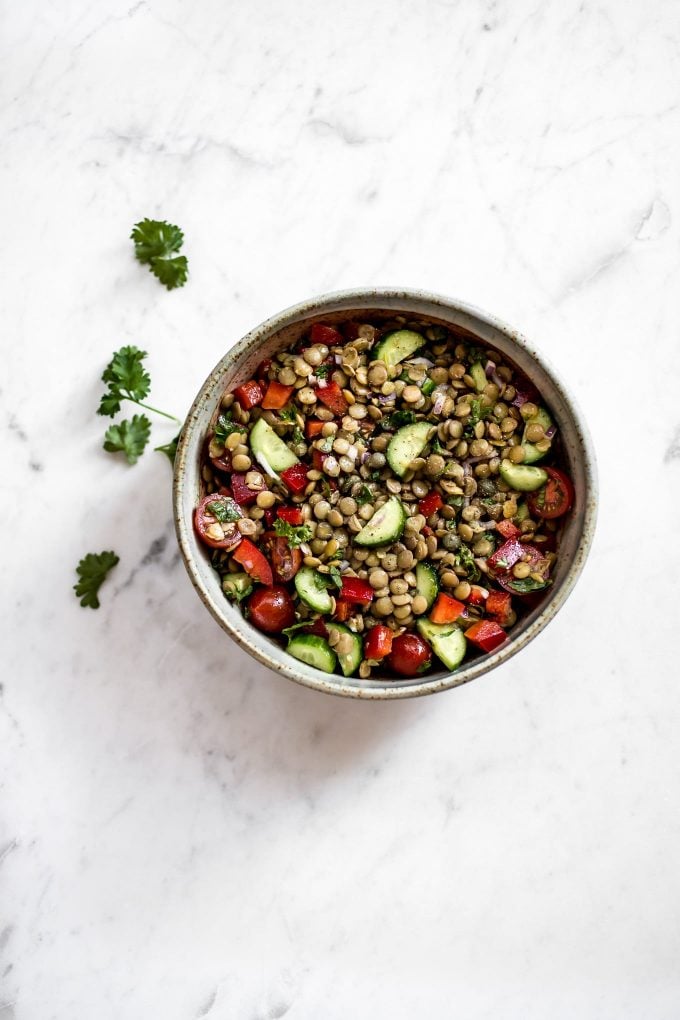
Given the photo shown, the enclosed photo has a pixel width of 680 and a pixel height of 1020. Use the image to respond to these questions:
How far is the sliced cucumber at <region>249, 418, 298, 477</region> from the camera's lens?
8.63ft

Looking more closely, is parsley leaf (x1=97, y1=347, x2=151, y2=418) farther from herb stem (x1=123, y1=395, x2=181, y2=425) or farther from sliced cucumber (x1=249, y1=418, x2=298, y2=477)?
sliced cucumber (x1=249, y1=418, x2=298, y2=477)

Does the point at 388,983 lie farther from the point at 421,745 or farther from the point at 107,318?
the point at 107,318

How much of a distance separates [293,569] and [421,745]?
0.82 meters

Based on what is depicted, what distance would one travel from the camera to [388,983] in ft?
9.95

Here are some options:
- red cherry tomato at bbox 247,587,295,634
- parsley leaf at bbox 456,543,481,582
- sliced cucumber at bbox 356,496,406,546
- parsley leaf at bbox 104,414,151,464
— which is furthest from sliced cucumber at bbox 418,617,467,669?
parsley leaf at bbox 104,414,151,464

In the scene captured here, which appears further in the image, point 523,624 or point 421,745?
point 421,745

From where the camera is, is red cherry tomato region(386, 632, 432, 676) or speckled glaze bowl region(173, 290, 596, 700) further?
red cherry tomato region(386, 632, 432, 676)

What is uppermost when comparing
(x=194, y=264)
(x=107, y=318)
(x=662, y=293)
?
(x=662, y=293)

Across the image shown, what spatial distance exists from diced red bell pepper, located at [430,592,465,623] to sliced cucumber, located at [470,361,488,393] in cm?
59

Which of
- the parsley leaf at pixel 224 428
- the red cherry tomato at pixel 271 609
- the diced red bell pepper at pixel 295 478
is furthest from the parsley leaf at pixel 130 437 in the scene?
the red cherry tomato at pixel 271 609

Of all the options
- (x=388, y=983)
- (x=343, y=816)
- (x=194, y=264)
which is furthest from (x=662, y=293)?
Result: (x=388, y=983)

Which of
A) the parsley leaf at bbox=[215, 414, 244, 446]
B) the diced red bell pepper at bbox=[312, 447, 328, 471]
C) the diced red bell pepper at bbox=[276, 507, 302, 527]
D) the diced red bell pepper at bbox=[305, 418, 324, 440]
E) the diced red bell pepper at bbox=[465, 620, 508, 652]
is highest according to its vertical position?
the diced red bell pepper at bbox=[305, 418, 324, 440]

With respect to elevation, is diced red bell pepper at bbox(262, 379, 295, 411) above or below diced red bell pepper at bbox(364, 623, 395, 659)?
above

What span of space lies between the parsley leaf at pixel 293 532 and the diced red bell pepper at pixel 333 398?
34 centimetres
